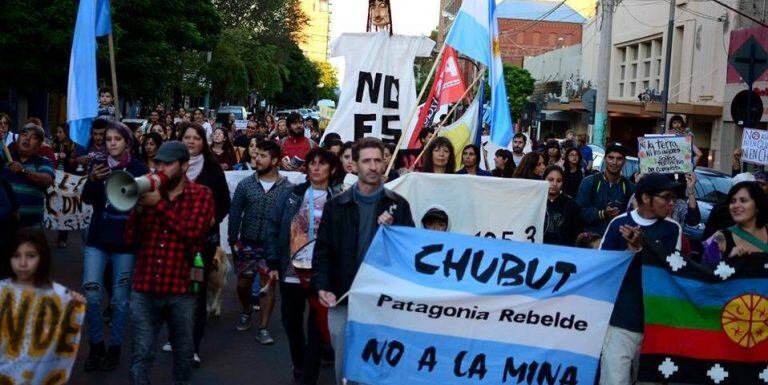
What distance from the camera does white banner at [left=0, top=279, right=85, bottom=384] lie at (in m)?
4.96

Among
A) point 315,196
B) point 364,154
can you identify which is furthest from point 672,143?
point 364,154

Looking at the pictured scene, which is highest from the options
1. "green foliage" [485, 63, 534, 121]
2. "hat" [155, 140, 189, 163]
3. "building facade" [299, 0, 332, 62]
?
"building facade" [299, 0, 332, 62]

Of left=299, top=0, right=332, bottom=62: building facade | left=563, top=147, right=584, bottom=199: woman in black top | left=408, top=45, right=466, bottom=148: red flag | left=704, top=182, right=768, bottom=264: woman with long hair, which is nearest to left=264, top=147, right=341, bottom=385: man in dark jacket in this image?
left=704, top=182, right=768, bottom=264: woman with long hair

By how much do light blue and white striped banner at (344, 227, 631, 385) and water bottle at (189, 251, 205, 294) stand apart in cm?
97

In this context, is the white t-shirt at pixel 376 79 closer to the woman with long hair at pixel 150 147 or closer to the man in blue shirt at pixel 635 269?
the woman with long hair at pixel 150 147

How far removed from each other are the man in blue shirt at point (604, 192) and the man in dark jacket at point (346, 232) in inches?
136

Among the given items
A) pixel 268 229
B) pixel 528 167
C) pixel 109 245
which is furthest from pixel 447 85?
pixel 109 245

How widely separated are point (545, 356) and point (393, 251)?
1.04 m

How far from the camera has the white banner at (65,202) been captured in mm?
11133

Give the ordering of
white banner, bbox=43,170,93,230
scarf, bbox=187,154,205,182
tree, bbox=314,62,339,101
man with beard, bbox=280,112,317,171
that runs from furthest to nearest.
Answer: tree, bbox=314,62,339,101
man with beard, bbox=280,112,317,171
white banner, bbox=43,170,93,230
scarf, bbox=187,154,205,182

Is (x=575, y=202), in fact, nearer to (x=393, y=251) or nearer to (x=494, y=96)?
(x=494, y=96)

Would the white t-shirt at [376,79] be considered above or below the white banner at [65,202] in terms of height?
above

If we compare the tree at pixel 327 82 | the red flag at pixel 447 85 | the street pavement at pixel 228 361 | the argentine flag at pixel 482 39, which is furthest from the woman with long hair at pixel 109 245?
the tree at pixel 327 82

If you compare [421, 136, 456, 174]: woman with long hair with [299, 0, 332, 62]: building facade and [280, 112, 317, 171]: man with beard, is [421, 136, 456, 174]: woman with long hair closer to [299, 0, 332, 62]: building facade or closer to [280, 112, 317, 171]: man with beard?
[280, 112, 317, 171]: man with beard
